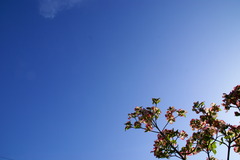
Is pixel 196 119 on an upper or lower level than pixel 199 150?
upper

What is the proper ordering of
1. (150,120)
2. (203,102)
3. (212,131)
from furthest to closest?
(150,120) → (203,102) → (212,131)

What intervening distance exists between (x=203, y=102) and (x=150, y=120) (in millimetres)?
2551

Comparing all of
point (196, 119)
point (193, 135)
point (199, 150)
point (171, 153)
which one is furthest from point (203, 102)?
point (171, 153)

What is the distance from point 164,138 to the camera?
316 inches

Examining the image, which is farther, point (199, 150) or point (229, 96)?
point (199, 150)

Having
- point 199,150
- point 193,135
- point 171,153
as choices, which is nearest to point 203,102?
point 193,135

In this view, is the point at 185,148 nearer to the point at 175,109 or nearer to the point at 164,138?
the point at 164,138

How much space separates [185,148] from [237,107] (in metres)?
2.86

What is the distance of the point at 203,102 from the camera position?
25.2ft

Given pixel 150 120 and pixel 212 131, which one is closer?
pixel 212 131

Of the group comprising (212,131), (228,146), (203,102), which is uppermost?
(203,102)

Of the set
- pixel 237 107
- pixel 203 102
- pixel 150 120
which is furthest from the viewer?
pixel 150 120

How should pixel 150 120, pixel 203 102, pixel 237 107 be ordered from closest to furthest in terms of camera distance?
1. pixel 237 107
2. pixel 203 102
3. pixel 150 120

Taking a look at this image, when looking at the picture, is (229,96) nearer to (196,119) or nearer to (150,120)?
(196,119)
